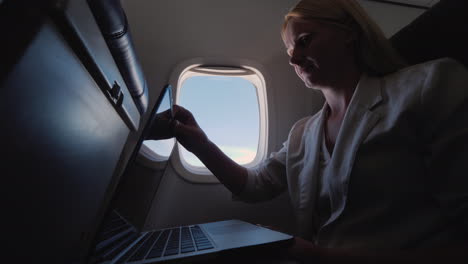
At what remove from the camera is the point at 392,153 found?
2.19 ft

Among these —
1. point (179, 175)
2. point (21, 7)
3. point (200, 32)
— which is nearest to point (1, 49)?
point (21, 7)

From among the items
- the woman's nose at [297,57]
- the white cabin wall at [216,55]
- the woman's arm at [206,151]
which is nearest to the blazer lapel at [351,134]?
the woman's nose at [297,57]

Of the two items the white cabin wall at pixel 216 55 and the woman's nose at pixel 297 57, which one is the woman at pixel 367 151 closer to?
the woman's nose at pixel 297 57

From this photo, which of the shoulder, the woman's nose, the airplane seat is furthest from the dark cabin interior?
the airplane seat

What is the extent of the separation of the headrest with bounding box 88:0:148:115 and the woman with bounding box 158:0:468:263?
0.28 m

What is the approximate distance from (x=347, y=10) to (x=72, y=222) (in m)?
1.09

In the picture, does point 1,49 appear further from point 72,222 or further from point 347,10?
point 347,10

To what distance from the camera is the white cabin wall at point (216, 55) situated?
1.14 meters

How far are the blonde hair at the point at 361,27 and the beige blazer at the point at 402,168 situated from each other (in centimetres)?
10

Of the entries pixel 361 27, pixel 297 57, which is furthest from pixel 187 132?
pixel 361 27

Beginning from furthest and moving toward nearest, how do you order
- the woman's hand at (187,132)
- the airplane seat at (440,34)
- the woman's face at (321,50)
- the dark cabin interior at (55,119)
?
the woman's hand at (187,132)
the woman's face at (321,50)
the airplane seat at (440,34)
the dark cabin interior at (55,119)

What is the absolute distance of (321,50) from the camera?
844 millimetres

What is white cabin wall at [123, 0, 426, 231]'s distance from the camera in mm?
1143

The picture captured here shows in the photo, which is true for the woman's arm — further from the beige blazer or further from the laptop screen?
the beige blazer
